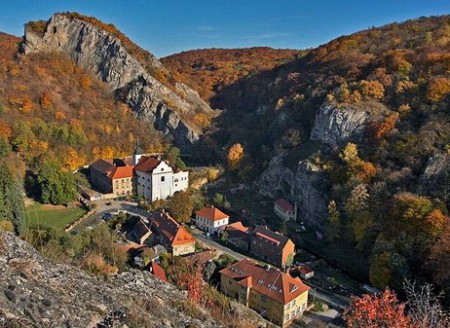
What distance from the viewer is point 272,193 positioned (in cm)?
4206

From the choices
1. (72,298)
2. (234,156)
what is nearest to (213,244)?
(234,156)

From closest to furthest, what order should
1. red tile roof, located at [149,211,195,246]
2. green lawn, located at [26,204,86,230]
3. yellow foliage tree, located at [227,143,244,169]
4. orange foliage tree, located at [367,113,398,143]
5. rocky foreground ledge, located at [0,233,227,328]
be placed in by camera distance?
rocky foreground ledge, located at [0,233,227,328]
red tile roof, located at [149,211,195,246]
green lawn, located at [26,204,86,230]
orange foliage tree, located at [367,113,398,143]
yellow foliage tree, located at [227,143,244,169]

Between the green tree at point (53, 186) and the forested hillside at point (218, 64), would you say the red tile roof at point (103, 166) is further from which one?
the forested hillside at point (218, 64)

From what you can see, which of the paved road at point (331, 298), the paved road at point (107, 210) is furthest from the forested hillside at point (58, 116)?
the paved road at point (331, 298)

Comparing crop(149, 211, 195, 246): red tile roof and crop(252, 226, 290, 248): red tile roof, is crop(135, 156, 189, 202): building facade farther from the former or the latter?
crop(252, 226, 290, 248): red tile roof

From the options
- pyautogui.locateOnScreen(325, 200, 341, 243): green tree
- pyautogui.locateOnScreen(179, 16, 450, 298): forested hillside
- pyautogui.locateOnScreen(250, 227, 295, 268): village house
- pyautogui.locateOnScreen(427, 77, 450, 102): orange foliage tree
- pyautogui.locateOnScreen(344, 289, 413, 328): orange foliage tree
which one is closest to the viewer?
pyautogui.locateOnScreen(344, 289, 413, 328): orange foliage tree

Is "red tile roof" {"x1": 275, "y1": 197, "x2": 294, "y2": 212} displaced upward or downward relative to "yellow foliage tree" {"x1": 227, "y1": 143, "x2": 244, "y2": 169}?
downward

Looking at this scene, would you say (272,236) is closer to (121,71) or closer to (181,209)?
(181,209)

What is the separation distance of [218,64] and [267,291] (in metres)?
64.7

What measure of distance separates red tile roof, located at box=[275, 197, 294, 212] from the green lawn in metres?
16.9

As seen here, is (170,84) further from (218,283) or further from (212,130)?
(218,283)

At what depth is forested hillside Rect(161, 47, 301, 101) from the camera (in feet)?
233

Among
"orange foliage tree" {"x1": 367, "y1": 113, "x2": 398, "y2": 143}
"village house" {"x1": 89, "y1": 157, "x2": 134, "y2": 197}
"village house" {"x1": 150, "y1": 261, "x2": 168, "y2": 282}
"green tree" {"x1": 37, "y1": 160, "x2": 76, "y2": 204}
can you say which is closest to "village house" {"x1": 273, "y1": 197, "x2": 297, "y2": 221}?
"orange foliage tree" {"x1": 367, "y1": 113, "x2": 398, "y2": 143}

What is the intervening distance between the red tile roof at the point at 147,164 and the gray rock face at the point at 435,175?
23.1 metres
